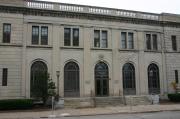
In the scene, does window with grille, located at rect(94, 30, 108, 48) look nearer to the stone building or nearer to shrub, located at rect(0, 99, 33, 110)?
Answer: the stone building

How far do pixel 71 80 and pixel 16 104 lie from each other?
26.8 ft

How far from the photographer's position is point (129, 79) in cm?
3359

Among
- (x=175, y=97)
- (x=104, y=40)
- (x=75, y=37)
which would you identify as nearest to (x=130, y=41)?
(x=104, y=40)

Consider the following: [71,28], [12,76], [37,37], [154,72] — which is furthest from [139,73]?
[12,76]

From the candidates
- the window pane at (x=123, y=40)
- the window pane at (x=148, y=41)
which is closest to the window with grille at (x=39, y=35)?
the window pane at (x=123, y=40)

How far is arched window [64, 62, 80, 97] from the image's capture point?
30.5m

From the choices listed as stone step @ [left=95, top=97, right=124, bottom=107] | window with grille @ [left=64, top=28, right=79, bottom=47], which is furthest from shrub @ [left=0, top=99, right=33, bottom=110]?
window with grille @ [left=64, top=28, right=79, bottom=47]

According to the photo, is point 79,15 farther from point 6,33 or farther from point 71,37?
point 6,33

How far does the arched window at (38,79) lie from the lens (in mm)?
26250

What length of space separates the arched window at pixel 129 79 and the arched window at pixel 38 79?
37.7ft

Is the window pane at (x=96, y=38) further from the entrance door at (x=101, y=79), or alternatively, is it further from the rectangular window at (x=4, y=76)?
the rectangular window at (x=4, y=76)

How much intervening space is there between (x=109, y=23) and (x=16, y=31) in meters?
13.2

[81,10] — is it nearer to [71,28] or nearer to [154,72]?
[71,28]

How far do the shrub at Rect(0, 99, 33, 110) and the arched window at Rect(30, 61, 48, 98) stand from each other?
4.04ft
